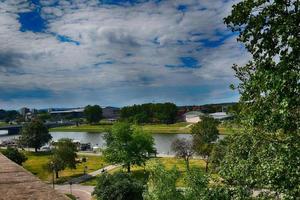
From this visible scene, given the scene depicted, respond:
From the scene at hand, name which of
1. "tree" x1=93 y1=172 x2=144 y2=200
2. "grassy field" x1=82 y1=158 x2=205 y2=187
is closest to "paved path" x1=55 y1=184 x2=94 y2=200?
"grassy field" x1=82 y1=158 x2=205 y2=187

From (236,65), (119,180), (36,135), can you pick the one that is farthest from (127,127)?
(236,65)

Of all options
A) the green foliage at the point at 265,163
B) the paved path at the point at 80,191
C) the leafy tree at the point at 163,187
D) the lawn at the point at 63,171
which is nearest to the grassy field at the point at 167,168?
the paved path at the point at 80,191

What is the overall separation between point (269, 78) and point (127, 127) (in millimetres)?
63008

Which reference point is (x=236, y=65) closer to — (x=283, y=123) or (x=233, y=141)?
(x=233, y=141)

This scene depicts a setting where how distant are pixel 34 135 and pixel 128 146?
43756 millimetres

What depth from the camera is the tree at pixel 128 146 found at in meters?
66.3

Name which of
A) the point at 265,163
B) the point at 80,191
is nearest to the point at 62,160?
the point at 80,191

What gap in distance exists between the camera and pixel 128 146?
221 feet

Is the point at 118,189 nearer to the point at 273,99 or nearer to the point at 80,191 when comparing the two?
the point at 80,191

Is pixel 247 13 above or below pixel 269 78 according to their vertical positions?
above

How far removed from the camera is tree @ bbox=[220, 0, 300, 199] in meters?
9.48

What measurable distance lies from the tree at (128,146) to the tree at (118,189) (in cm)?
2263

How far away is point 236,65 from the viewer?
1738cm

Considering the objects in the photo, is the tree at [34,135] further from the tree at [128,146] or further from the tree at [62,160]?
the tree at [62,160]
